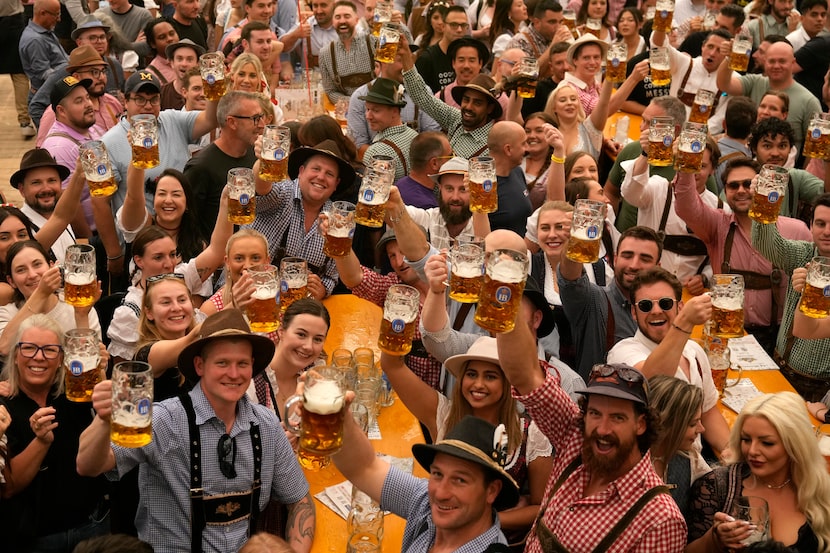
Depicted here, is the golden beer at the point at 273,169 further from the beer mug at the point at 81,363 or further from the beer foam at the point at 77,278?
the beer mug at the point at 81,363

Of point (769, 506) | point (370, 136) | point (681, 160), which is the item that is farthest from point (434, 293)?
point (370, 136)

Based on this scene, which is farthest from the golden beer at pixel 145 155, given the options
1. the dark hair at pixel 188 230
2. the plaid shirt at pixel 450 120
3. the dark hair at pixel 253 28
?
the dark hair at pixel 253 28

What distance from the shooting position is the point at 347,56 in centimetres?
794

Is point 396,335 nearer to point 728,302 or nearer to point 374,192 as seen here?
point 374,192

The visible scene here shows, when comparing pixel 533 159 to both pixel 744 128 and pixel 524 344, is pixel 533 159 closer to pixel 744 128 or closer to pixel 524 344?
pixel 744 128

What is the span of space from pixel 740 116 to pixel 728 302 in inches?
107

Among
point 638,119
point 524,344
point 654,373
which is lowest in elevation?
point 638,119

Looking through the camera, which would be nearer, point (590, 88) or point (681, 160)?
point (681, 160)

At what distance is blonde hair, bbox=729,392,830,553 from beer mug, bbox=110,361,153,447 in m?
1.99

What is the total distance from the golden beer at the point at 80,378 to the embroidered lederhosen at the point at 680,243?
127 inches

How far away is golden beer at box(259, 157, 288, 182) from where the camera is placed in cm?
477

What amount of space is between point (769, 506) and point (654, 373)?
63 cm

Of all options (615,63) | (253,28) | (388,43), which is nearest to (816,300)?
(615,63)

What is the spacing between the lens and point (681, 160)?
511cm
